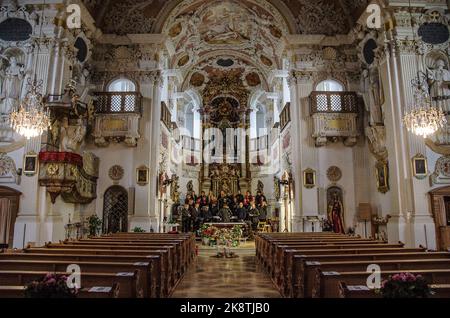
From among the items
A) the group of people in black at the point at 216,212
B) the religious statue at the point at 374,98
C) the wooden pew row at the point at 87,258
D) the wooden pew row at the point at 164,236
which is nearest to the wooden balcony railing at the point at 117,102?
the wooden pew row at the point at 164,236

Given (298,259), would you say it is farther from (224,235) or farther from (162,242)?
(224,235)

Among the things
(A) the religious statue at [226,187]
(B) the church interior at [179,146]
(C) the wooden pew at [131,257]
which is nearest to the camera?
(C) the wooden pew at [131,257]

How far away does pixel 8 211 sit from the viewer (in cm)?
1066

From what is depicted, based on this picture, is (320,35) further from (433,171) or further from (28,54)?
(28,54)

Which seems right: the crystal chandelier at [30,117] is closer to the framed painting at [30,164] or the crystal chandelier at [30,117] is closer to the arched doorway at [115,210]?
the framed painting at [30,164]

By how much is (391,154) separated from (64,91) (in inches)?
414

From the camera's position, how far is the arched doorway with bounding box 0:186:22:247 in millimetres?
10586

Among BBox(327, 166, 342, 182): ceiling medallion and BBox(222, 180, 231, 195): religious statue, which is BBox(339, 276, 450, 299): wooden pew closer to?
BBox(327, 166, 342, 182): ceiling medallion

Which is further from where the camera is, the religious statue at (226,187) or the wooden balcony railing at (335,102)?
the religious statue at (226,187)

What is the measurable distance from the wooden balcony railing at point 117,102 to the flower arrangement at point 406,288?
12.8 m

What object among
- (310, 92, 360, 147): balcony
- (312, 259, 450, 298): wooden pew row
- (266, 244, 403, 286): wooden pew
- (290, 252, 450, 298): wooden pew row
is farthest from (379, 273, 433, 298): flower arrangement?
(310, 92, 360, 147): balcony

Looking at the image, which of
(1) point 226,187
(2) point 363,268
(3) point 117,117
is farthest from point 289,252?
(1) point 226,187

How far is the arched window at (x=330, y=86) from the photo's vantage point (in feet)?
50.8
